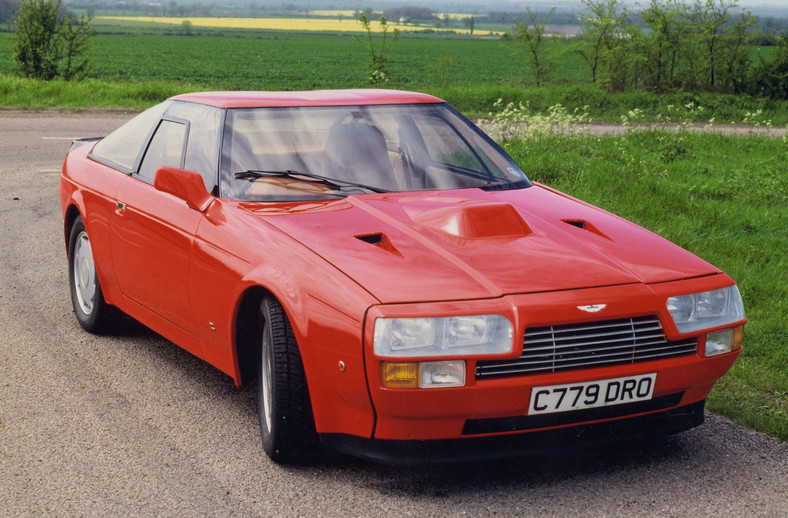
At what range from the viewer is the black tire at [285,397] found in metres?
3.69

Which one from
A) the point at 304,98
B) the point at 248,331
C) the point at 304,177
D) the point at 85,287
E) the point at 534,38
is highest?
the point at 304,98

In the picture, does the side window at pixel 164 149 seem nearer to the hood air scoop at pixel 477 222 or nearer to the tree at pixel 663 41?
the hood air scoop at pixel 477 222

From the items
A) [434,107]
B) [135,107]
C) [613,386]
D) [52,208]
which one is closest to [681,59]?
[135,107]

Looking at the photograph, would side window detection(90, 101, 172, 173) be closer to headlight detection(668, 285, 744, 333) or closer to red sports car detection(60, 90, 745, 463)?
red sports car detection(60, 90, 745, 463)

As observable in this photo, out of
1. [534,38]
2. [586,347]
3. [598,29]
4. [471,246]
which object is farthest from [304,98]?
[598,29]

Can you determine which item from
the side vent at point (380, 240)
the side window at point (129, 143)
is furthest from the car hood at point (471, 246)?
the side window at point (129, 143)

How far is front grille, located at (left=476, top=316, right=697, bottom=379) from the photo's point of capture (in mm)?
3344

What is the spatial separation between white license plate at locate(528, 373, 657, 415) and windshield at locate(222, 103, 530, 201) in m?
1.48

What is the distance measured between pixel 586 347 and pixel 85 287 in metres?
3.51

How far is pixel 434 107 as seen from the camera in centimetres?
522

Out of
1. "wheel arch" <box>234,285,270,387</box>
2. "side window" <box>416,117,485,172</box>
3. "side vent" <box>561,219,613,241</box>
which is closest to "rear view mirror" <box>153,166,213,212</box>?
"wheel arch" <box>234,285,270,387</box>

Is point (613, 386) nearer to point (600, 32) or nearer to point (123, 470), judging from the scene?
point (123, 470)

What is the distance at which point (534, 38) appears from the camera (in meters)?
24.6

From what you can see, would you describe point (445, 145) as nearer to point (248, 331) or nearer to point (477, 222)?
point (477, 222)
